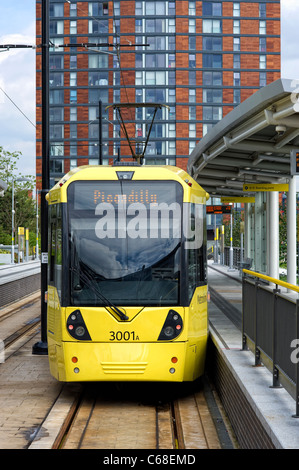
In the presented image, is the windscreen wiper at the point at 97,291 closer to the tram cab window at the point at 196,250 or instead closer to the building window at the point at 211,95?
the tram cab window at the point at 196,250

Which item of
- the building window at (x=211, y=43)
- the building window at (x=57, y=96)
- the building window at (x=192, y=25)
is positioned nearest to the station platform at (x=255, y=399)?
the building window at (x=57, y=96)

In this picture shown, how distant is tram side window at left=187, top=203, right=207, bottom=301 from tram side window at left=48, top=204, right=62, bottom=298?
1638 mm

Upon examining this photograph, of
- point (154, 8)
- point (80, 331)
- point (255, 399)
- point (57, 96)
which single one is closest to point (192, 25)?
point (154, 8)

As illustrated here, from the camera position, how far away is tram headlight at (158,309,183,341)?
9008 mm

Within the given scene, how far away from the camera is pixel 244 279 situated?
31.2 feet

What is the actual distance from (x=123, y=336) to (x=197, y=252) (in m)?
1.54

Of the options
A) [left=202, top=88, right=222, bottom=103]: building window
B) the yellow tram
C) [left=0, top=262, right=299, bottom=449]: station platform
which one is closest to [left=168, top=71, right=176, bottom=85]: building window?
[left=202, top=88, right=222, bottom=103]: building window

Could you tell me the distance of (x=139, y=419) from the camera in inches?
336

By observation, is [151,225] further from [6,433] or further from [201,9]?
[201,9]

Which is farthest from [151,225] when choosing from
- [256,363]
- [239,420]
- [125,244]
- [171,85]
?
[171,85]

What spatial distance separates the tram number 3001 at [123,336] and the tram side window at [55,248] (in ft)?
2.96

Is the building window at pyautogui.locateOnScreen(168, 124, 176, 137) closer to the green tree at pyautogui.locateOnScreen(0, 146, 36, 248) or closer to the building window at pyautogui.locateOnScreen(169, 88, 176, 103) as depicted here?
the building window at pyautogui.locateOnScreen(169, 88, 176, 103)

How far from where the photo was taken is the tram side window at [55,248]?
9.44 meters

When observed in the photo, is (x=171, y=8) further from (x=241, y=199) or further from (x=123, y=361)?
(x=123, y=361)
